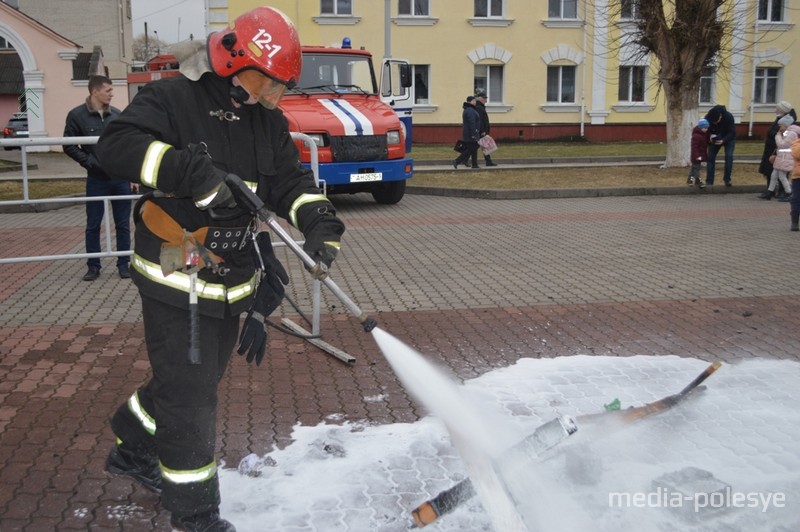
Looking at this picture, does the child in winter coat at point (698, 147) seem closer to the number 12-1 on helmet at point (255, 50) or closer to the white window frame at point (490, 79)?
the number 12-1 on helmet at point (255, 50)

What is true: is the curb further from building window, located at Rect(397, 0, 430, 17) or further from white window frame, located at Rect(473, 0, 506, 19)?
white window frame, located at Rect(473, 0, 506, 19)

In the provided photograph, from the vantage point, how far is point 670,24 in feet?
69.4

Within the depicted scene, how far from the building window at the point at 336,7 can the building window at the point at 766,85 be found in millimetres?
17171

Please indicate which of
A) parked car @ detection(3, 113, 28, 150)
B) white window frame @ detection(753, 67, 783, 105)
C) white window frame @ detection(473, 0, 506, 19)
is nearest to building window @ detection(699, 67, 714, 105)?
white window frame @ detection(753, 67, 783, 105)

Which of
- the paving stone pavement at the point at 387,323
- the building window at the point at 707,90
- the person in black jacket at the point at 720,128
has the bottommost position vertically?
the paving stone pavement at the point at 387,323

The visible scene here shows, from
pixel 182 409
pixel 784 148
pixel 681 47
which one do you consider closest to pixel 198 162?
pixel 182 409

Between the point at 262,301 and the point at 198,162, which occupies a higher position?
the point at 198,162

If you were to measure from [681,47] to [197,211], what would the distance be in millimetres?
19307

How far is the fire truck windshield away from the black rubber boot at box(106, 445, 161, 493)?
11.4 m

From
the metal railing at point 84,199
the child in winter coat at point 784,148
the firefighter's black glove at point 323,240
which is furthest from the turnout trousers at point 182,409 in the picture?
the child in winter coat at point 784,148

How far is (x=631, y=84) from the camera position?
112 feet

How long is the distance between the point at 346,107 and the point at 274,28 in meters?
11.4

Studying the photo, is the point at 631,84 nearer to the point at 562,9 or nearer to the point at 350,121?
the point at 562,9

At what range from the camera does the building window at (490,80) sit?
32875 mm
